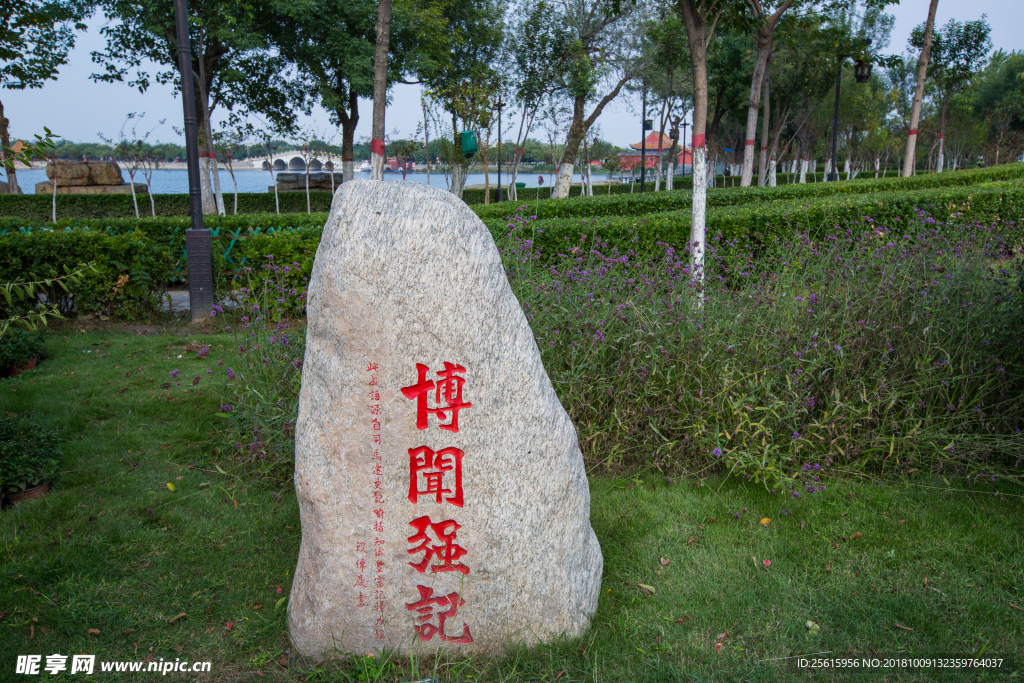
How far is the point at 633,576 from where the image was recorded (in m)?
2.95

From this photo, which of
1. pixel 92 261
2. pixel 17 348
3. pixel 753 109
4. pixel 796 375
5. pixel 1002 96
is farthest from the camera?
pixel 1002 96

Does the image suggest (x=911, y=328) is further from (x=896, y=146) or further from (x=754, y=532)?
(x=896, y=146)

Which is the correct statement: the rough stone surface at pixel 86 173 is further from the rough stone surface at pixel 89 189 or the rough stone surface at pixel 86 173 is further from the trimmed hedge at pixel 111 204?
the trimmed hedge at pixel 111 204

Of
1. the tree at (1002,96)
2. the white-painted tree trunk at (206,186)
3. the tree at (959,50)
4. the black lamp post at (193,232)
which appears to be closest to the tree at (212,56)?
the white-painted tree trunk at (206,186)

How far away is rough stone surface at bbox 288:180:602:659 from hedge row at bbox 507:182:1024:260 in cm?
333

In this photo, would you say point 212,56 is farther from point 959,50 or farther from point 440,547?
point 959,50

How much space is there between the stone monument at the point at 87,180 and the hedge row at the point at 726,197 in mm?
14720

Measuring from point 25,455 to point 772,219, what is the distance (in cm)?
741

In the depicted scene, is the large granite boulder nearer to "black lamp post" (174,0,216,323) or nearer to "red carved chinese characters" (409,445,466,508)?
"black lamp post" (174,0,216,323)

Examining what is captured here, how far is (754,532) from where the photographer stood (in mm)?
3188

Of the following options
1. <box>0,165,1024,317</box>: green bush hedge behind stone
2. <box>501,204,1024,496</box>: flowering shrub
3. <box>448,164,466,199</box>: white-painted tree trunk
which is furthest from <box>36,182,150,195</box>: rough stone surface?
<box>501,204,1024,496</box>: flowering shrub

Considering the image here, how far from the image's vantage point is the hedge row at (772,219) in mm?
6984

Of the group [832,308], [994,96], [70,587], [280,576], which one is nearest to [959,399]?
[832,308]

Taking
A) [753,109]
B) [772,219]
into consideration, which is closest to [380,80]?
[772,219]
